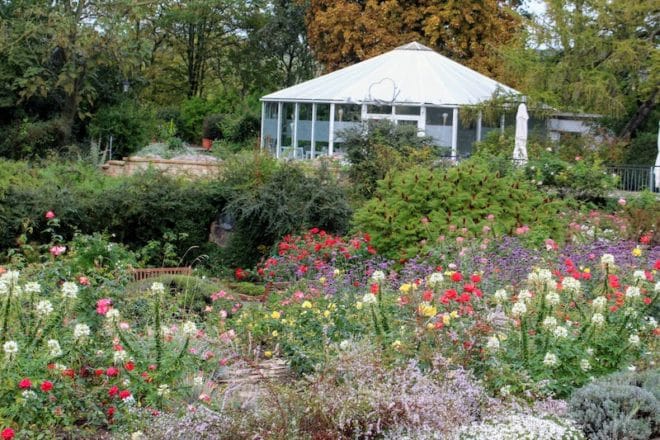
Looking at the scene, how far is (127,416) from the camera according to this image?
15.3ft

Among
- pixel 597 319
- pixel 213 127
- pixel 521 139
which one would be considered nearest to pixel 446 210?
pixel 597 319

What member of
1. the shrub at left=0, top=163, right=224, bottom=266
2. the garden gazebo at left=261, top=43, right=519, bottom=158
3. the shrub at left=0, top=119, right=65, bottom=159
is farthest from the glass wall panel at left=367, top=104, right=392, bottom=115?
the shrub at left=0, top=163, right=224, bottom=266

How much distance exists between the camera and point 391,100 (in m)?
23.9

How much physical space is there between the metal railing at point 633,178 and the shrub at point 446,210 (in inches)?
255

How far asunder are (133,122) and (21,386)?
69.3 feet

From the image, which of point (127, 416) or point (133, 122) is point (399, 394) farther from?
point (133, 122)

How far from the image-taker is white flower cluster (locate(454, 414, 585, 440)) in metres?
4.42

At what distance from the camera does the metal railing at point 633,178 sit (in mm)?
16967

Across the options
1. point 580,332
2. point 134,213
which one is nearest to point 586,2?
point 134,213

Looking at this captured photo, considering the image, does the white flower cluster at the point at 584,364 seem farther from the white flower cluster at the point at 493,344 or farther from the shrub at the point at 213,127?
the shrub at the point at 213,127

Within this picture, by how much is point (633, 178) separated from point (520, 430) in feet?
45.5

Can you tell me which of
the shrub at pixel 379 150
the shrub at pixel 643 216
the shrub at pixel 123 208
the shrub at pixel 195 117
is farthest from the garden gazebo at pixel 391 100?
the shrub at pixel 123 208

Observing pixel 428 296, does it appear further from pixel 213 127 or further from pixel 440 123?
pixel 213 127

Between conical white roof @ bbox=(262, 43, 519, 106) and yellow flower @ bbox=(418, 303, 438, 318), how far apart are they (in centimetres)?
1834
